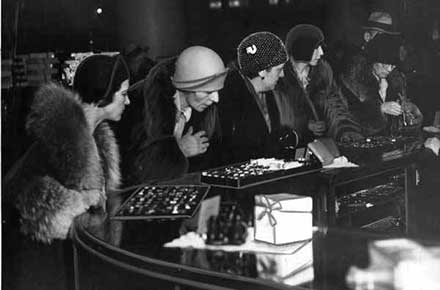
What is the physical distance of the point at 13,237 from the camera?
188 cm

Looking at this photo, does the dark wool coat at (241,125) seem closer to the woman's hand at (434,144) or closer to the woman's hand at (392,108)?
the woman's hand at (392,108)

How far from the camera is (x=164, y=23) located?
6.57 feet

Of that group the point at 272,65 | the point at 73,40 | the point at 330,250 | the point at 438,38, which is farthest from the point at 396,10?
the point at 73,40

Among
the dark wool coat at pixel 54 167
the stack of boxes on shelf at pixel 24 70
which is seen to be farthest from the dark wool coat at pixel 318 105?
the stack of boxes on shelf at pixel 24 70

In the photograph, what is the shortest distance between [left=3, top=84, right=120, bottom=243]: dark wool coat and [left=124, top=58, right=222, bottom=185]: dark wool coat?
0.12m

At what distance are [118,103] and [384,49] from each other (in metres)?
0.95

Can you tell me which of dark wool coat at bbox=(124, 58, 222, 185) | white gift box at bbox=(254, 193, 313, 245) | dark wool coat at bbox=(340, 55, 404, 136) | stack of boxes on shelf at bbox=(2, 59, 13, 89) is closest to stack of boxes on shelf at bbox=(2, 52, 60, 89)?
stack of boxes on shelf at bbox=(2, 59, 13, 89)

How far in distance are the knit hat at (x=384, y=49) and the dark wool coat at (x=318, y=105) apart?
159 mm

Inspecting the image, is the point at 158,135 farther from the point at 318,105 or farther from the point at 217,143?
the point at 318,105

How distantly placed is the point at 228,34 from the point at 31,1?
25.1 inches

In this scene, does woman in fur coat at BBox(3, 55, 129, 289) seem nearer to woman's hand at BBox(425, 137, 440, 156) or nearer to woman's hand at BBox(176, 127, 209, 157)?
woman's hand at BBox(176, 127, 209, 157)

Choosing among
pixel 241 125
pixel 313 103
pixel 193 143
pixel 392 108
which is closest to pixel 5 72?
pixel 193 143

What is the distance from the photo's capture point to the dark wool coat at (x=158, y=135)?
2.01 m

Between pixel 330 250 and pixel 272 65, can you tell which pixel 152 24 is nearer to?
pixel 272 65
